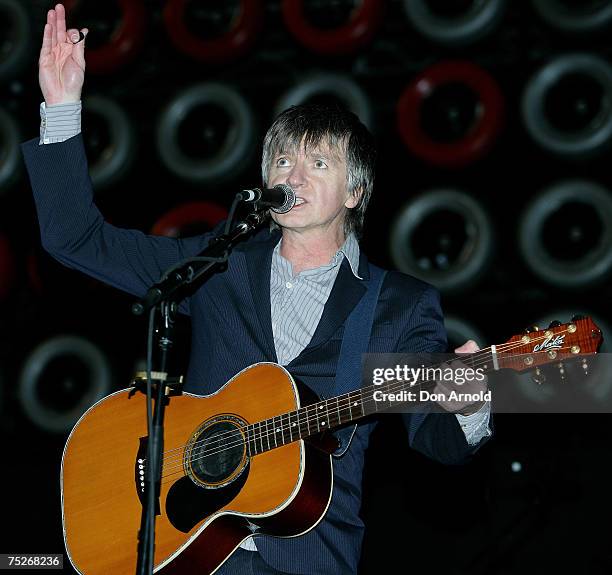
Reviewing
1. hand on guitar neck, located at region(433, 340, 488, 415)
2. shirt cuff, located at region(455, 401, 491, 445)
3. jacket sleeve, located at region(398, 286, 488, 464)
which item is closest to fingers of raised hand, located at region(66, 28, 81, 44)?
jacket sleeve, located at region(398, 286, 488, 464)

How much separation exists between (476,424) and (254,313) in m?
0.83

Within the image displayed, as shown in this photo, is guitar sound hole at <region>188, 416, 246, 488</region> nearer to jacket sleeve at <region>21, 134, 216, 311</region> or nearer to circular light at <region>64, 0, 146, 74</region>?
jacket sleeve at <region>21, 134, 216, 311</region>

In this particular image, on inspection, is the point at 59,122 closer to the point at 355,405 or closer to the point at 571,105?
the point at 355,405

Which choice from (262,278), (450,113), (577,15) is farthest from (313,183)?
(577,15)

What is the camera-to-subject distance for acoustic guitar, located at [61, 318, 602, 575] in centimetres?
234

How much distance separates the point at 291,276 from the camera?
2.84 meters

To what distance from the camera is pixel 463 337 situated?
4121 mm

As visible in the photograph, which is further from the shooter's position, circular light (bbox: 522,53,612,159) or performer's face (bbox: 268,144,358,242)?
circular light (bbox: 522,53,612,159)

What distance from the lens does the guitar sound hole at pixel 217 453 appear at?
2480 millimetres

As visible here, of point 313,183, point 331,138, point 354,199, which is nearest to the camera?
point 313,183

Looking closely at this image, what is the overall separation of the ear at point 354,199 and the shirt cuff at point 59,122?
1048mm

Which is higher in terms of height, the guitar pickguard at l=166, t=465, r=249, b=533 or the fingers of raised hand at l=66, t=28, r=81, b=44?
the fingers of raised hand at l=66, t=28, r=81, b=44

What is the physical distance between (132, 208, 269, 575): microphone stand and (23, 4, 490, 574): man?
56 cm

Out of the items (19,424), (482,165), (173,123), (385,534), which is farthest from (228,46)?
(385,534)
